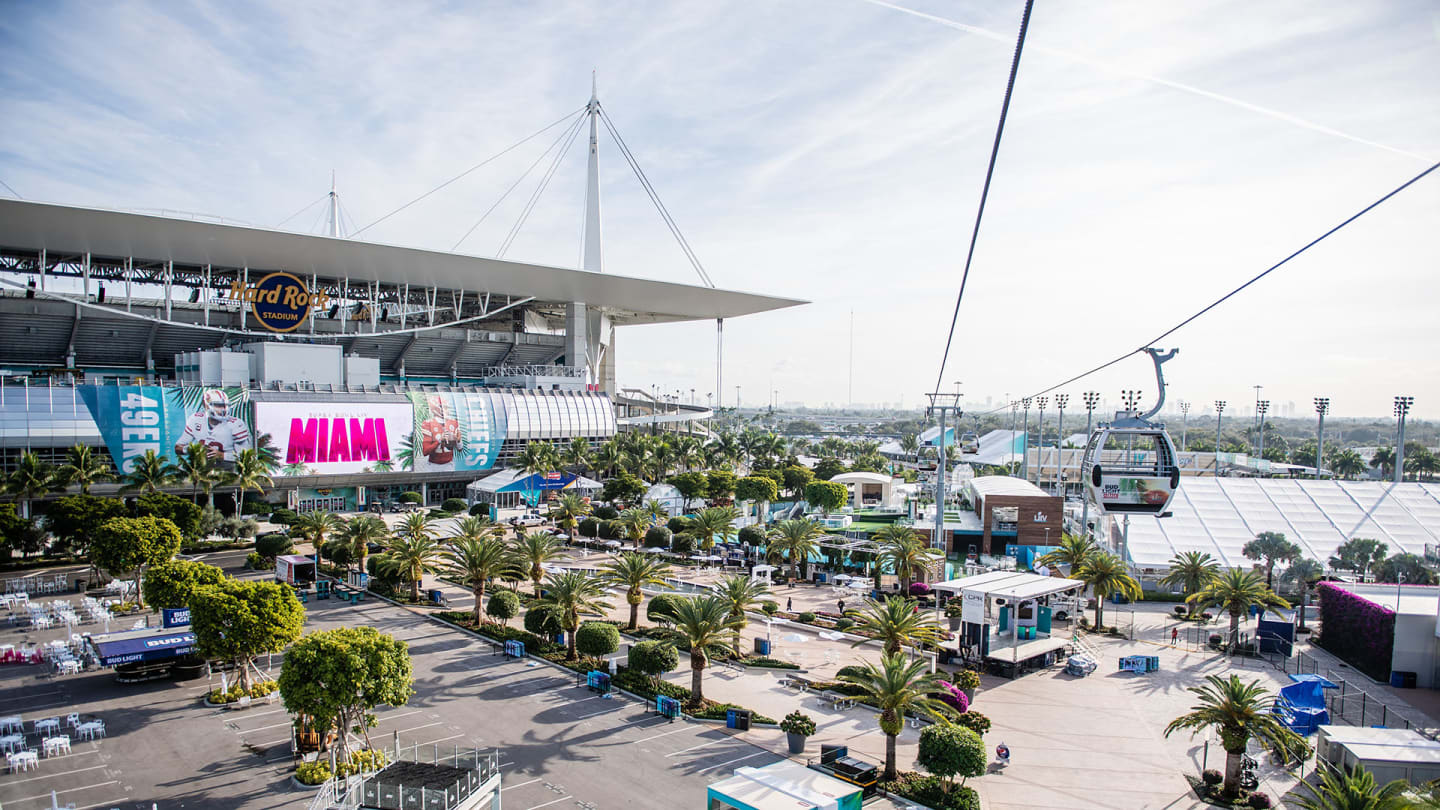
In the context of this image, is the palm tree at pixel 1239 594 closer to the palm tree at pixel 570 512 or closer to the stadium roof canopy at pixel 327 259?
the palm tree at pixel 570 512

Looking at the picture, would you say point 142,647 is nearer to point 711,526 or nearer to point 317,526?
point 317,526

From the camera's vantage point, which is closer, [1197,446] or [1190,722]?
[1190,722]

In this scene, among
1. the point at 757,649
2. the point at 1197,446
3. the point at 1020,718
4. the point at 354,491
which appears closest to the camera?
the point at 1020,718

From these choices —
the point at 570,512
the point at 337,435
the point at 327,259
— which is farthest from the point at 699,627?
the point at 327,259

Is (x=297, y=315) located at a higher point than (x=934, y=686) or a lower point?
higher

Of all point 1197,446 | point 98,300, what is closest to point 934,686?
point 98,300

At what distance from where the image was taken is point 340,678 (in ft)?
64.3

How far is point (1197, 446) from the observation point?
137125mm

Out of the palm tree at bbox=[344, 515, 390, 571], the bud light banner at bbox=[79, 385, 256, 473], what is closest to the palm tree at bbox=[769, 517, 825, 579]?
the palm tree at bbox=[344, 515, 390, 571]

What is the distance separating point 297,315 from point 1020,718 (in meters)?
71.5

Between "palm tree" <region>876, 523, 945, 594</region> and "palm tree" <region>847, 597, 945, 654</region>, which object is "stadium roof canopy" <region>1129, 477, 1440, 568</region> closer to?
"palm tree" <region>876, 523, 945, 594</region>

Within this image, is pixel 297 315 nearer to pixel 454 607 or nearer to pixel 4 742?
pixel 454 607

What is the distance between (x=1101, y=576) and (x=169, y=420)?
207 ft

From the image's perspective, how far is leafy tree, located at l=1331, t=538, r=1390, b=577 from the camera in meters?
44.8
